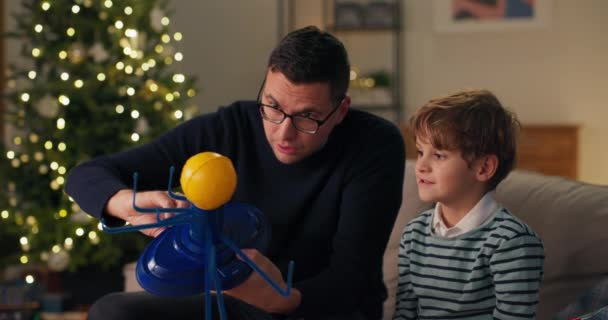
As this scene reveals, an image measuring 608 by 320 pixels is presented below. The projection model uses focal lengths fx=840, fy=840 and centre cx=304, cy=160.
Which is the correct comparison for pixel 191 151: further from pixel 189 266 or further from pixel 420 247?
pixel 189 266

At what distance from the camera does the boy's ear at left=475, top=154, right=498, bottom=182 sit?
5.75 ft

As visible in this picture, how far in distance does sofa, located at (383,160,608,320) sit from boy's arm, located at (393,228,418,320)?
34 cm

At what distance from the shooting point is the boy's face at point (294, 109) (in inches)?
63.9

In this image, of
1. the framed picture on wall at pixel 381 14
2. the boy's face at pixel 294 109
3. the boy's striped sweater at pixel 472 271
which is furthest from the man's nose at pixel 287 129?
the framed picture on wall at pixel 381 14

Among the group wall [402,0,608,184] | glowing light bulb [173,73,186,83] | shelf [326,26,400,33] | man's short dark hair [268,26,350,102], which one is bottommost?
wall [402,0,608,184]

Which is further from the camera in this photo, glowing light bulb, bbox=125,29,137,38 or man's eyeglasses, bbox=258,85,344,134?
glowing light bulb, bbox=125,29,137,38

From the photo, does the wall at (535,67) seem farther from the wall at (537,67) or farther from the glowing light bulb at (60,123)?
the glowing light bulb at (60,123)

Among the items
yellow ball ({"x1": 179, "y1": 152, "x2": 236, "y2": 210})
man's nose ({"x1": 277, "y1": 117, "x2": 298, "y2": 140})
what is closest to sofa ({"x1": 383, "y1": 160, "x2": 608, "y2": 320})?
man's nose ({"x1": 277, "y1": 117, "x2": 298, "y2": 140})

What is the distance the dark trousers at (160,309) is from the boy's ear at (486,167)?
456 mm

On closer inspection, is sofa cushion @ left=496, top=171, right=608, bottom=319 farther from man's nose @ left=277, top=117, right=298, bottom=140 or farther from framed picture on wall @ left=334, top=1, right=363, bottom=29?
framed picture on wall @ left=334, top=1, right=363, bottom=29

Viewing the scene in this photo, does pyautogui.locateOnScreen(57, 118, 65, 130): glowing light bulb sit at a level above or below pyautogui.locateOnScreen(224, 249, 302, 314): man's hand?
below

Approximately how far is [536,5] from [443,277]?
504cm

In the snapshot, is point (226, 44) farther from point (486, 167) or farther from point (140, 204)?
point (140, 204)

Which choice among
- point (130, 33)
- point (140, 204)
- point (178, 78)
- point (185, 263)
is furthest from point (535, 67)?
point (185, 263)
